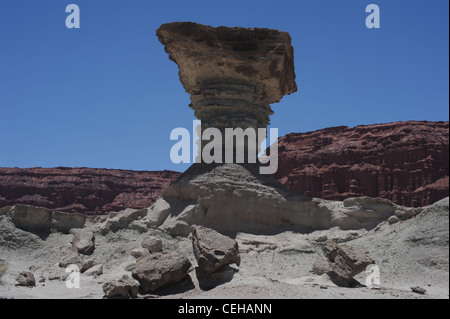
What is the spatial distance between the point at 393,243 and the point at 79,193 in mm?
61754

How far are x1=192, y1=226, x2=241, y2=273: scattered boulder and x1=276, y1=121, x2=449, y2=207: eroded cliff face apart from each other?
1844 inches

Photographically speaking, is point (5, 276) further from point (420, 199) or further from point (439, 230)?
point (420, 199)

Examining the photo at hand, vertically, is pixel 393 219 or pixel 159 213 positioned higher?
pixel 159 213

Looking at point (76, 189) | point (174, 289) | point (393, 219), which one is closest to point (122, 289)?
point (174, 289)

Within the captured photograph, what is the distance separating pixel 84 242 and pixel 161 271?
163 inches

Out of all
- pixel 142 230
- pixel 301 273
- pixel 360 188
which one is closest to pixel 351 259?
pixel 301 273

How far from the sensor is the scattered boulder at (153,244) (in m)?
12.0

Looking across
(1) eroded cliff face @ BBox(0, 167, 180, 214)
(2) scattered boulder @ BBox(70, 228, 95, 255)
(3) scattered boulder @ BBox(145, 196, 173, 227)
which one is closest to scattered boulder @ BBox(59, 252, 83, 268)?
(2) scattered boulder @ BBox(70, 228, 95, 255)

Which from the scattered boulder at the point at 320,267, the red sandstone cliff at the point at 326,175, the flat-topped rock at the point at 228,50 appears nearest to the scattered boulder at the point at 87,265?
the scattered boulder at the point at 320,267

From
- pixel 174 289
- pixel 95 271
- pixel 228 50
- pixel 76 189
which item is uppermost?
pixel 228 50

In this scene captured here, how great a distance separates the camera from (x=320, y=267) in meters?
11.0

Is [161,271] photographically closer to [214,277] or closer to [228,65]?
[214,277]

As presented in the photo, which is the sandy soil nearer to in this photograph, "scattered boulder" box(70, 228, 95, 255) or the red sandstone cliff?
"scattered boulder" box(70, 228, 95, 255)

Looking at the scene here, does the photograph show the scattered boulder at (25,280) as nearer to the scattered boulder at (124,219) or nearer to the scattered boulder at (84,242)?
the scattered boulder at (84,242)
